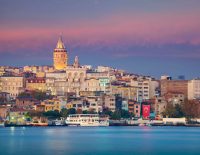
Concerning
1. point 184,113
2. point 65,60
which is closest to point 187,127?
point 184,113

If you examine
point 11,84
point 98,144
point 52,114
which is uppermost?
point 11,84

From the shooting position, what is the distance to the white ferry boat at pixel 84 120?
65.7 metres

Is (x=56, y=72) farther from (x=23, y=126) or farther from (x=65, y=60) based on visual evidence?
(x=23, y=126)

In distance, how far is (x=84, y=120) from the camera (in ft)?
216

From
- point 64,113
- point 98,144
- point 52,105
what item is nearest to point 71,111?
point 64,113

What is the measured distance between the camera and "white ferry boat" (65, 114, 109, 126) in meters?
65.7

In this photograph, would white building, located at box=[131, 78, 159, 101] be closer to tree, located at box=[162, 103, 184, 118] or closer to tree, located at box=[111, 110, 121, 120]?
tree, located at box=[162, 103, 184, 118]

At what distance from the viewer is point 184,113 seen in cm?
7044

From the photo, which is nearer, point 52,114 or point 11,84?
point 52,114

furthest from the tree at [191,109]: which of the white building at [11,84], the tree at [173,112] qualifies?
the white building at [11,84]

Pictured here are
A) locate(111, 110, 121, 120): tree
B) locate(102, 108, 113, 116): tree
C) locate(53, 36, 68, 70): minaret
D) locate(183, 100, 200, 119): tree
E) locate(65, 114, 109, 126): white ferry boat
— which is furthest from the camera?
locate(53, 36, 68, 70): minaret

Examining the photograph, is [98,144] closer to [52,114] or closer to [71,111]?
[52,114]

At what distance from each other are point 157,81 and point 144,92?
13.8 ft

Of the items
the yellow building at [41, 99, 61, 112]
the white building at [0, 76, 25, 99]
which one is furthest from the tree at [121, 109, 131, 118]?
the white building at [0, 76, 25, 99]
